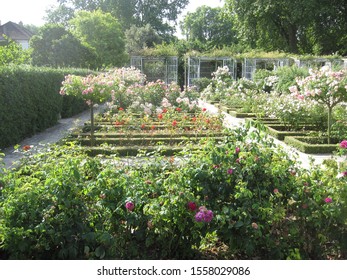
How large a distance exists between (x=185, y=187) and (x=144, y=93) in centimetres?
1076

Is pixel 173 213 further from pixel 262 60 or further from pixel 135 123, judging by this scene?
pixel 262 60

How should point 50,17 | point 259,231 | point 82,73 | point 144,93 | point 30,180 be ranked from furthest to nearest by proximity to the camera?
point 50,17 → point 82,73 → point 144,93 → point 30,180 → point 259,231

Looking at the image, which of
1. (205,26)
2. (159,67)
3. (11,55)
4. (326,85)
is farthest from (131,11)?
(326,85)

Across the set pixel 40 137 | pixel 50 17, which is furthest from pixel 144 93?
pixel 50 17

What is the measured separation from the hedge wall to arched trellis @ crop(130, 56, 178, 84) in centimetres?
1456

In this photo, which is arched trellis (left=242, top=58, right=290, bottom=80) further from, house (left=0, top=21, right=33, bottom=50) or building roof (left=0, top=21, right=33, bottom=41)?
building roof (left=0, top=21, right=33, bottom=41)

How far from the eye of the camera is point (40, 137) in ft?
33.6

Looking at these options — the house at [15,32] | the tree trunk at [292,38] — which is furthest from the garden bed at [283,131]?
the house at [15,32]

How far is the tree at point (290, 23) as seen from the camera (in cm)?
2722

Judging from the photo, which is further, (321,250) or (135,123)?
(135,123)

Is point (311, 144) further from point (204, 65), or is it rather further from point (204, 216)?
point (204, 65)

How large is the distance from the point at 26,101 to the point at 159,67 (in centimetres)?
1863

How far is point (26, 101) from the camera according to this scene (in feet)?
32.5

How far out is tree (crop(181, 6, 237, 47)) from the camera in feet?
148
